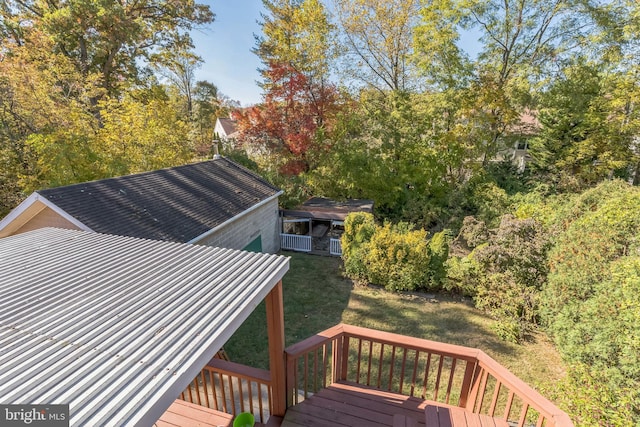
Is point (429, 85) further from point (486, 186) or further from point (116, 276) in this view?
point (116, 276)

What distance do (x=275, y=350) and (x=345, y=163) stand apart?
12781 mm

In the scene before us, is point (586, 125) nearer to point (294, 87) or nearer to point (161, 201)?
point (294, 87)

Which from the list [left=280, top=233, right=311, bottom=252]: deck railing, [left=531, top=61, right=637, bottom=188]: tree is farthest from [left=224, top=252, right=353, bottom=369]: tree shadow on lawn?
[left=531, top=61, right=637, bottom=188]: tree

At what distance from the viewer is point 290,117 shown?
50.9ft

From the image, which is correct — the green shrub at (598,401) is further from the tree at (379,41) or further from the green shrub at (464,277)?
the tree at (379,41)

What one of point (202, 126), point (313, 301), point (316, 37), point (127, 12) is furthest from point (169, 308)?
point (202, 126)

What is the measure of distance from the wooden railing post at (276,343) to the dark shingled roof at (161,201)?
187 inches

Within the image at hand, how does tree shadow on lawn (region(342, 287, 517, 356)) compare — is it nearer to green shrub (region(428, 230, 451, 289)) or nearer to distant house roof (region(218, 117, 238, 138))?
green shrub (region(428, 230, 451, 289))

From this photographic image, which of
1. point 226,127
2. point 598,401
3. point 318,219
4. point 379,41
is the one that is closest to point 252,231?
point 318,219

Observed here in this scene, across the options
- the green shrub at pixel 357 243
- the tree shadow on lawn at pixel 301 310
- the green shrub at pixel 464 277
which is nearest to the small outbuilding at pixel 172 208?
the tree shadow on lawn at pixel 301 310

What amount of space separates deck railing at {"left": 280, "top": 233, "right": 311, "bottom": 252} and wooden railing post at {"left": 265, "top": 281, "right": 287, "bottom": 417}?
9.72 meters

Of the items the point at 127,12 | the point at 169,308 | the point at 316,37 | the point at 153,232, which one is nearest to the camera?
the point at 169,308

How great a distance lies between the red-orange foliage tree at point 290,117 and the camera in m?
15.1

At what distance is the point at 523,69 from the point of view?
14.2m
